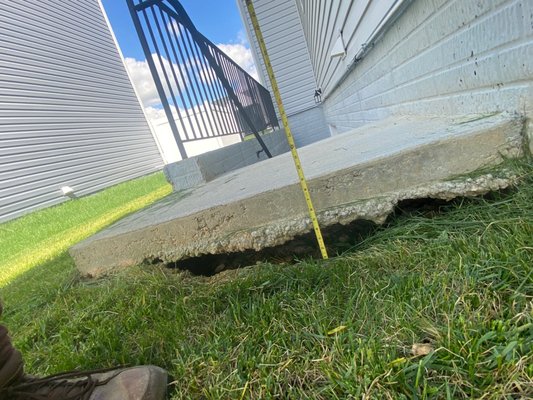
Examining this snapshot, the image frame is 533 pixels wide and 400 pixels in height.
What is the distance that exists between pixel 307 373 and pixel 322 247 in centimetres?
76

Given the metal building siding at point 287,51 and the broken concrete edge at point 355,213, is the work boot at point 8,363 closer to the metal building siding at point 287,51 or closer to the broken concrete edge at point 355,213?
the broken concrete edge at point 355,213

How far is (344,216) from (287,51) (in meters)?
10.5

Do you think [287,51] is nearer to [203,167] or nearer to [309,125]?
[309,125]

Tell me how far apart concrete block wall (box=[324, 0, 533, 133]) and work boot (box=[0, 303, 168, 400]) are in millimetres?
1737

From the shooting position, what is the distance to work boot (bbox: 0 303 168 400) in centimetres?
118

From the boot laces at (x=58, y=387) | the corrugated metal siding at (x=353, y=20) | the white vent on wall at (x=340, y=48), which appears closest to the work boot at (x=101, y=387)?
the boot laces at (x=58, y=387)

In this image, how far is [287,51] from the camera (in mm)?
11188

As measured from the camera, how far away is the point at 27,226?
884 centimetres

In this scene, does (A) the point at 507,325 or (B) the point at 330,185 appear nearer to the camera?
(A) the point at 507,325

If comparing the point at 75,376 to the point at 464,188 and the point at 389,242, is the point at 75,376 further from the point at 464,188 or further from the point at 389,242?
the point at 464,188

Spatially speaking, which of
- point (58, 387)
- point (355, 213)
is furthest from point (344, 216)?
point (58, 387)

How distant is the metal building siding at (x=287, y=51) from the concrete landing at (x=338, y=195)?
9.62m

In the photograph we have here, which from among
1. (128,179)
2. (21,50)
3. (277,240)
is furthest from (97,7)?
(277,240)

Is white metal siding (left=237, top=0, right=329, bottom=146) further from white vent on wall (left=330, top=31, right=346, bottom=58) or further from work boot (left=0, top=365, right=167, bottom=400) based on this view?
work boot (left=0, top=365, right=167, bottom=400)
